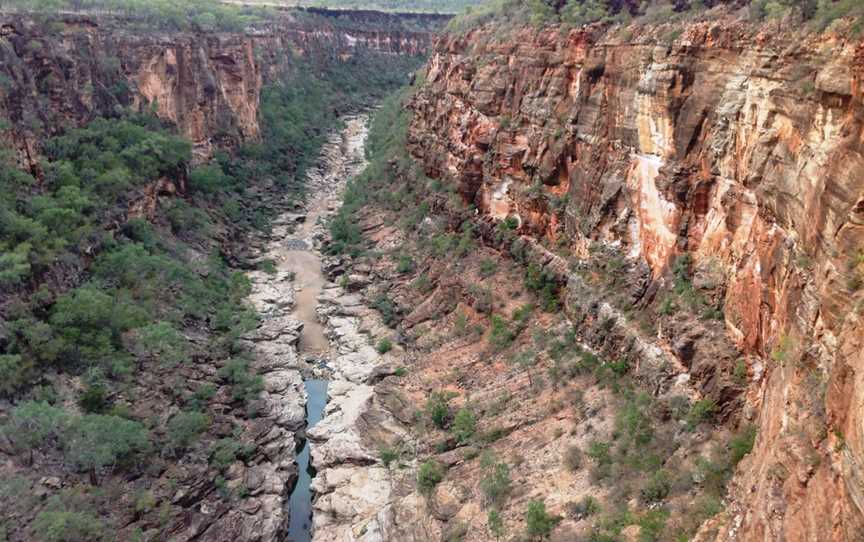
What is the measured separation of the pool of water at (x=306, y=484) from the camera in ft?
91.9

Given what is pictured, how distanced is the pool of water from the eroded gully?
0.14 feet

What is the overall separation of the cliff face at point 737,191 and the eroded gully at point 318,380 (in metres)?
11.3

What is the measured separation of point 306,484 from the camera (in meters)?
30.6

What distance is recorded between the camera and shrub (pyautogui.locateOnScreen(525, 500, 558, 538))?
854 inches

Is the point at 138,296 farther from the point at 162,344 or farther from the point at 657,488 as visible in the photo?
the point at 657,488

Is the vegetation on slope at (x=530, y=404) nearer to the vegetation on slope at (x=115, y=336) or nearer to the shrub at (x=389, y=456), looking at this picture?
the shrub at (x=389, y=456)

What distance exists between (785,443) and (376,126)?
213 ft

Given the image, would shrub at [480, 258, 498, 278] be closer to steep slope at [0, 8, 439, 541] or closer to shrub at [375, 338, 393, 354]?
shrub at [375, 338, 393, 354]

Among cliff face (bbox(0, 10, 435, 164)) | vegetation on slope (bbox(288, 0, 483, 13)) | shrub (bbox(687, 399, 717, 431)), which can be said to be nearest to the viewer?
shrub (bbox(687, 399, 717, 431))

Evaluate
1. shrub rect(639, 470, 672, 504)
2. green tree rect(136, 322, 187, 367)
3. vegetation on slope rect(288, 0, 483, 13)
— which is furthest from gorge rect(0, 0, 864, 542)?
vegetation on slope rect(288, 0, 483, 13)

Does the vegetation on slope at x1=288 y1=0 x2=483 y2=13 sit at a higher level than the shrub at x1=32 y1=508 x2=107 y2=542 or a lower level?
higher

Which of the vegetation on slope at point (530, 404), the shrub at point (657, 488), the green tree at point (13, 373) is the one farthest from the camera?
the green tree at point (13, 373)

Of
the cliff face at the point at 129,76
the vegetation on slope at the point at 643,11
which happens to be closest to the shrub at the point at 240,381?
the cliff face at the point at 129,76

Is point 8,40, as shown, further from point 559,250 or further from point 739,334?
point 739,334
